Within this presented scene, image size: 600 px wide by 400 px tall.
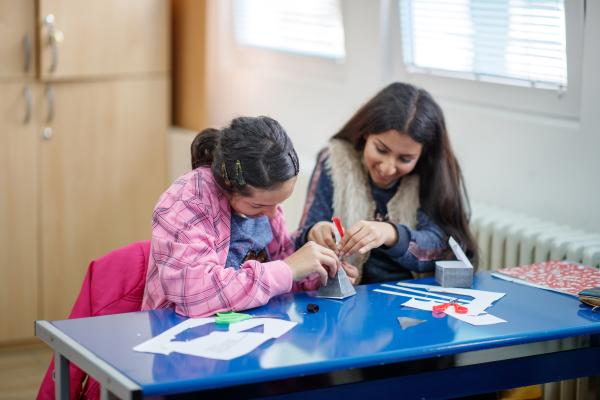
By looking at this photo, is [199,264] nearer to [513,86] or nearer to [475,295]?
[475,295]

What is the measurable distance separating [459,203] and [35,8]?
2155 millimetres

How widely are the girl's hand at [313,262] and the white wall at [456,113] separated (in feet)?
3.52

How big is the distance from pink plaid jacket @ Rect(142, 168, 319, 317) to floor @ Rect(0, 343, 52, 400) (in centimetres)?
158

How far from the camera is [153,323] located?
7.14 ft

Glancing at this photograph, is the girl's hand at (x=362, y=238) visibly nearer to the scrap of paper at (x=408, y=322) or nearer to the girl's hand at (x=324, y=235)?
the girl's hand at (x=324, y=235)

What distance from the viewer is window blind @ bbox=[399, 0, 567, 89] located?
3.20 m

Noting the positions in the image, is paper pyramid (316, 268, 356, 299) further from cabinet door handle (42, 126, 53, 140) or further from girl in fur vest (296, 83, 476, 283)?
cabinet door handle (42, 126, 53, 140)

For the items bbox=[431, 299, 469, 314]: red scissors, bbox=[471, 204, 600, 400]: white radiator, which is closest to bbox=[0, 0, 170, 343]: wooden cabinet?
bbox=[471, 204, 600, 400]: white radiator

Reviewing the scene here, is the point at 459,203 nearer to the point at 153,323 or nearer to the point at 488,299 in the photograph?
the point at 488,299

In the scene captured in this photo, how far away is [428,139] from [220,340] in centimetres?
106

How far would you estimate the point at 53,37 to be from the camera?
4.14 metres

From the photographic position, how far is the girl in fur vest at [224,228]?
2.25 m

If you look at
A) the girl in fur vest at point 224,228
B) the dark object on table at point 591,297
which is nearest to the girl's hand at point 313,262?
the girl in fur vest at point 224,228

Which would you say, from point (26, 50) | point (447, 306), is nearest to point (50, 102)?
point (26, 50)
